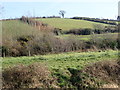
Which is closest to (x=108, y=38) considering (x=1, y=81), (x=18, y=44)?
(x=18, y=44)

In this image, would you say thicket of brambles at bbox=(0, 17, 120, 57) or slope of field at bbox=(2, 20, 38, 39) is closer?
thicket of brambles at bbox=(0, 17, 120, 57)

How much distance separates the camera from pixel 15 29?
23.0 meters

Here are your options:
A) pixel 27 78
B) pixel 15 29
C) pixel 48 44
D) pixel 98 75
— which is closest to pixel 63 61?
pixel 98 75

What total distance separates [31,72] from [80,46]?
14668mm

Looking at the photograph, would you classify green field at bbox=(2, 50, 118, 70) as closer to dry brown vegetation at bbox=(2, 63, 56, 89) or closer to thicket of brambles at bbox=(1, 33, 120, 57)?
dry brown vegetation at bbox=(2, 63, 56, 89)

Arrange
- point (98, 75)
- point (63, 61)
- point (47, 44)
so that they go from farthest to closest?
point (47, 44), point (63, 61), point (98, 75)

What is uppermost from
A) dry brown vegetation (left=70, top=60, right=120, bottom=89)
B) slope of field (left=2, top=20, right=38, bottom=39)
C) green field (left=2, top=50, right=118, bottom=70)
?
slope of field (left=2, top=20, right=38, bottom=39)

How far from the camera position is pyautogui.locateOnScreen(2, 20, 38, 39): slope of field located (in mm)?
21844

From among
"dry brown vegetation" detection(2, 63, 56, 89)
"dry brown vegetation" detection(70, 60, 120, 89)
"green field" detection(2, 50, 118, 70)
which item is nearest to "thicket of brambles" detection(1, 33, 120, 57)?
"green field" detection(2, 50, 118, 70)

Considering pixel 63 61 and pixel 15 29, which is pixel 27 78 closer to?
pixel 63 61

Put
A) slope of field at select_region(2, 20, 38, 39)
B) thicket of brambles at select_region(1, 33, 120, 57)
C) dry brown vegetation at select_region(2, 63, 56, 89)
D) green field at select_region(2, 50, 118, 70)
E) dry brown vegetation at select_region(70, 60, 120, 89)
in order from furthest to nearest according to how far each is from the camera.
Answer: slope of field at select_region(2, 20, 38, 39), thicket of brambles at select_region(1, 33, 120, 57), green field at select_region(2, 50, 118, 70), dry brown vegetation at select_region(70, 60, 120, 89), dry brown vegetation at select_region(2, 63, 56, 89)

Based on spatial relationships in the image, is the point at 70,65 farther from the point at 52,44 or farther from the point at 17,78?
the point at 52,44

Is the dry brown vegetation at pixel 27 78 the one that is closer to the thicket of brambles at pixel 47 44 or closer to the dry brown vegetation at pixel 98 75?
the dry brown vegetation at pixel 98 75

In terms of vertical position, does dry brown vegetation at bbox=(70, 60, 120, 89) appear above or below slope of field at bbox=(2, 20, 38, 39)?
below
